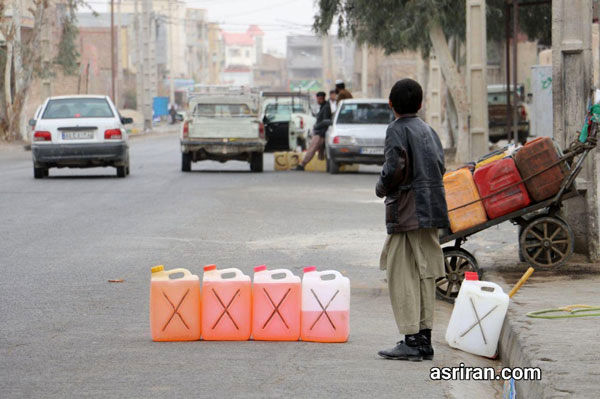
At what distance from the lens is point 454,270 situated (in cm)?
1005

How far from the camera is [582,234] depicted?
1151 centimetres

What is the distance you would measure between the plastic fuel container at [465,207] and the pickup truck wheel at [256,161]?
17932mm

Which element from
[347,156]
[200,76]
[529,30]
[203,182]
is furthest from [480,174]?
[200,76]

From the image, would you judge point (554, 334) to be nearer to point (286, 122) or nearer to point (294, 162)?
point (294, 162)

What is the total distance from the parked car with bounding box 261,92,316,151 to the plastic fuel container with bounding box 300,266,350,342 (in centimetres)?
2500

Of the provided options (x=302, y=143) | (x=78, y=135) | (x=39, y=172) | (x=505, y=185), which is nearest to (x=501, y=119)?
(x=302, y=143)

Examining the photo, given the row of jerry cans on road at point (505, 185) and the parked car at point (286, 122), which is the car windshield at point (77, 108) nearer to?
the parked car at point (286, 122)

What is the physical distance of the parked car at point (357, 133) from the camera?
26.6m

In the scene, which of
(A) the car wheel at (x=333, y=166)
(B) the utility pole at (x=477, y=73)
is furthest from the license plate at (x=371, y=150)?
(B) the utility pole at (x=477, y=73)

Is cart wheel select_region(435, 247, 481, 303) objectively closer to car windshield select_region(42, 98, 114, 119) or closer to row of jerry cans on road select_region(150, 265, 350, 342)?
row of jerry cans on road select_region(150, 265, 350, 342)

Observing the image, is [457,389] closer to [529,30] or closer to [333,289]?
[333,289]

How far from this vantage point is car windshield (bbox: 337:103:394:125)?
1099 inches

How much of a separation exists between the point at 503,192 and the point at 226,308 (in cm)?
314

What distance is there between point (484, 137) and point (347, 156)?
136 inches
